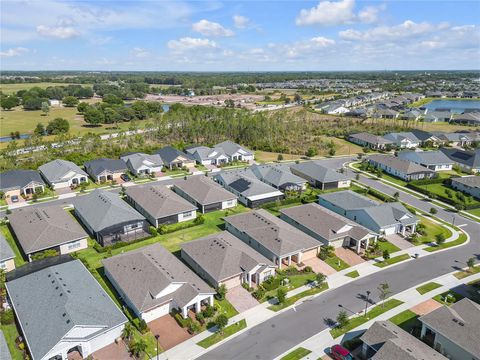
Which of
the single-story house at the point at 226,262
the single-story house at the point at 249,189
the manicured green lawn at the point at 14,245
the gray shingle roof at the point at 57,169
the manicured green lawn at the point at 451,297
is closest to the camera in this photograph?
the manicured green lawn at the point at 451,297

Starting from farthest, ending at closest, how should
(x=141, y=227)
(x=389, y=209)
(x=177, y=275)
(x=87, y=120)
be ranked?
(x=87, y=120) < (x=389, y=209) < (x=141, y=227) < (x=177, y=275)

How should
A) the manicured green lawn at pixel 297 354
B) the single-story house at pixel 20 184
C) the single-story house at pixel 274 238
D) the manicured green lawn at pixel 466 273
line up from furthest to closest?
the single-story house at pixel 20 184 → the single-story house at pixel 274 238 → the manicured green lawn at pixel 466 273 → the manicured green lawn at pixel 297 354

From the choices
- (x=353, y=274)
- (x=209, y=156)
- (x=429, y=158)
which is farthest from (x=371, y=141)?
(x=353, y=274)

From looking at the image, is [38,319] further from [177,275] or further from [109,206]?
[109,206]

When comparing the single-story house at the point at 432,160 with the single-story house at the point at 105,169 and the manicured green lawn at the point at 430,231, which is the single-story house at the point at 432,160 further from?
the single-story house at the point at 105,169

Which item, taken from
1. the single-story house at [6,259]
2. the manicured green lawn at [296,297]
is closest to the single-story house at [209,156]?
the single-story house at [6,259]

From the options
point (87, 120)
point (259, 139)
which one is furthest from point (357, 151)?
point (87, 120)

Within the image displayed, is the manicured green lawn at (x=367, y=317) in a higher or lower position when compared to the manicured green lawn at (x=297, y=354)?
lower
